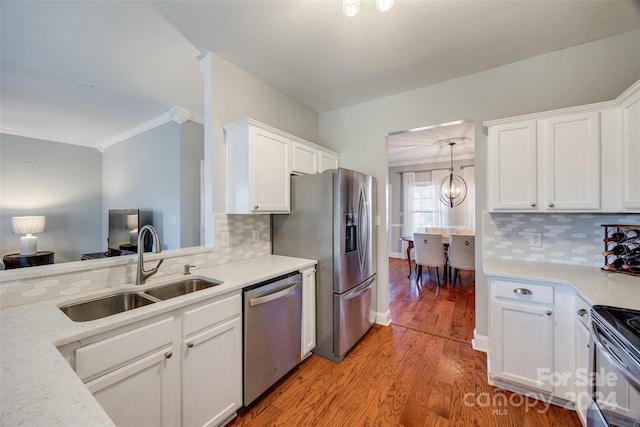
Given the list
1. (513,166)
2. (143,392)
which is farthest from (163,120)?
(513,166)

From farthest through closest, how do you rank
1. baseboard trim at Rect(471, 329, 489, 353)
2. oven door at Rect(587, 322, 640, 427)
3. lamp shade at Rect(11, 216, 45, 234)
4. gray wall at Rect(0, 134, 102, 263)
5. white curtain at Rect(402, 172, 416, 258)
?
white curtain at Rect(402, 172, 416, 258) < gray wall at Rect(0, 134, 102, 263) < lamp shade at Rect(11, 216, 45, 234) < baseboard trim at Rect(471, 329, 489, 353) < oven door at Rect(587, 322, 640, 427)

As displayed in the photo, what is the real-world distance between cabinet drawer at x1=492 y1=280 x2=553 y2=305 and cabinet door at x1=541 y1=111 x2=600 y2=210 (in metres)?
0.63

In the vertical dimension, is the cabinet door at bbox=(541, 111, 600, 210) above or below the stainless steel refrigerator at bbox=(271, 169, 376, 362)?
above

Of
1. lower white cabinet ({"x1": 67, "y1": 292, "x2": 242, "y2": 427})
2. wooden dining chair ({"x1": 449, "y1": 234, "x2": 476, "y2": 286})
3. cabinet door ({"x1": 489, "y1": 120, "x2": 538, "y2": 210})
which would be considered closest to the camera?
lower white cabinet ({"x1": 67, "y1": 292, "x2": 242, "y2": 427})

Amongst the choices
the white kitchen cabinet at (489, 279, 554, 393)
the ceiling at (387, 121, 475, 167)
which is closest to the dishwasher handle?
the white kitchen cabinet at (489, 279, 554, 393)

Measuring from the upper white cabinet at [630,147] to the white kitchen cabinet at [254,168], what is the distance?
2430mm

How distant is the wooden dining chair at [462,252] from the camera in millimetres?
3855

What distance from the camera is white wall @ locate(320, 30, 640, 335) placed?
195 cm

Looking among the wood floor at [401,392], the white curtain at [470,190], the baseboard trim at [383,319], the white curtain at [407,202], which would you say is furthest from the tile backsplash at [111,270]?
the white curtain at [470,190]

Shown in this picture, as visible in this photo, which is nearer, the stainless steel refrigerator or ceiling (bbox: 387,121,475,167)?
the stainless steel refrigerator

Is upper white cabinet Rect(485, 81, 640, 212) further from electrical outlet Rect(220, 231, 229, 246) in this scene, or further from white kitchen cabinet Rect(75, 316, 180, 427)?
white kitchen cabinet Rect(75, 316, 180, 427)

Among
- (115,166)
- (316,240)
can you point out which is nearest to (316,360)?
(316,240)

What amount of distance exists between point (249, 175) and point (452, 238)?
3407 millimetres

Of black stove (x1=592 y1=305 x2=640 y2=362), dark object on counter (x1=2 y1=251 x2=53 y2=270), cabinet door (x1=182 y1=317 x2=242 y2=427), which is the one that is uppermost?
black stove (x1=592 y1=305 x2=640 y2=362)
